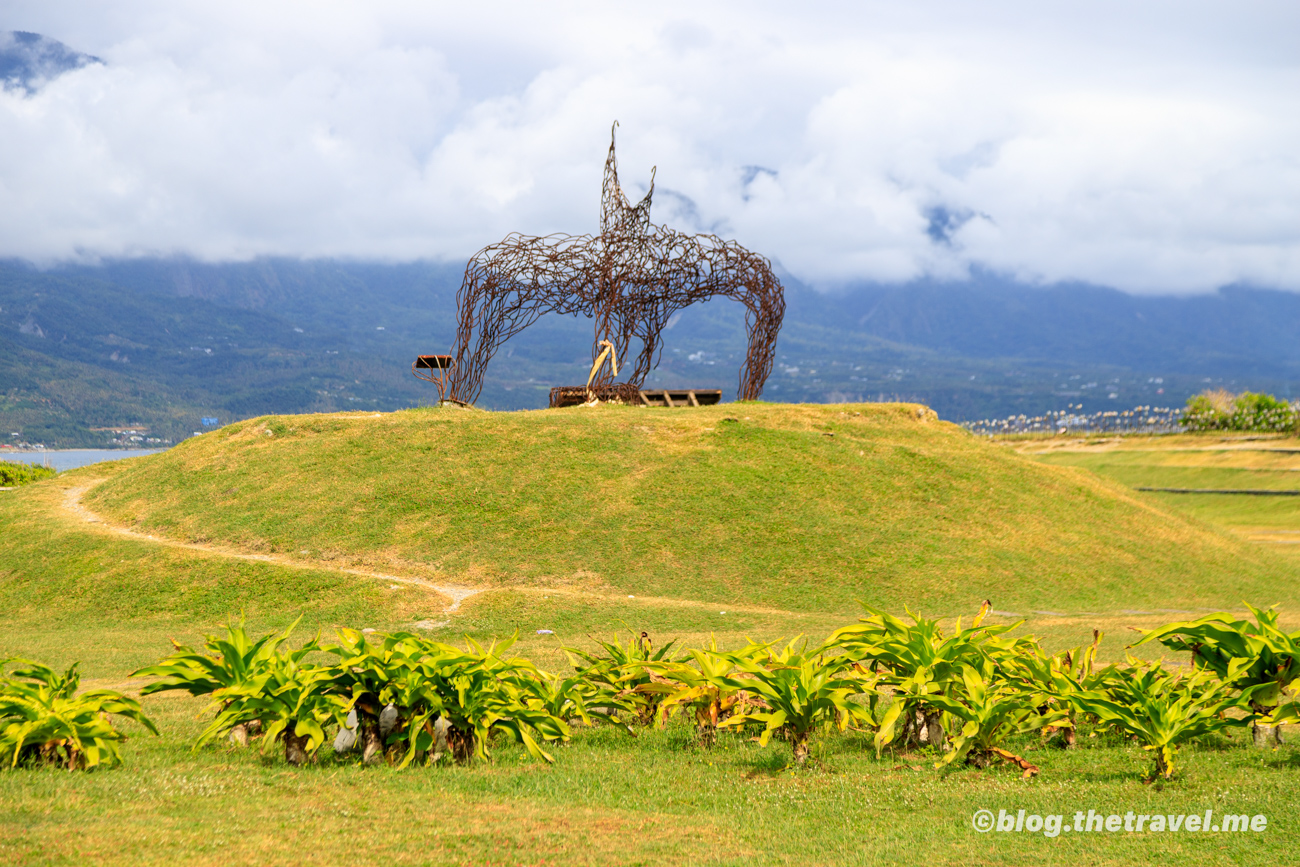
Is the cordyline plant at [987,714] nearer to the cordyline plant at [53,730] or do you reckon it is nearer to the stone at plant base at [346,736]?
the stone at plant base at [346,736]

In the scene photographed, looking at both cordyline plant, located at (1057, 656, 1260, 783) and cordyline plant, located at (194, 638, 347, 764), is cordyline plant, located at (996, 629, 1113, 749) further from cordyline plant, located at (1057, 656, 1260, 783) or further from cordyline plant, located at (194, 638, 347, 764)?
cordyline plant, located at (194, 638, 347, 764)

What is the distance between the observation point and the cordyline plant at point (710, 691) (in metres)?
6.73

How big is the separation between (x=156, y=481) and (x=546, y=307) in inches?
400

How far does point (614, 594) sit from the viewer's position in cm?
1511

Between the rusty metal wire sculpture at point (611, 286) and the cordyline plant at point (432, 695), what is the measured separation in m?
17.1

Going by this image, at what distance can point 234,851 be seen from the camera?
172 inches

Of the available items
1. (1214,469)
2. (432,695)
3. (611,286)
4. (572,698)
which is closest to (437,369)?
(611,286)

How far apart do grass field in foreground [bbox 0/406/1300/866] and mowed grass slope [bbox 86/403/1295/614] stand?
0.24 ft

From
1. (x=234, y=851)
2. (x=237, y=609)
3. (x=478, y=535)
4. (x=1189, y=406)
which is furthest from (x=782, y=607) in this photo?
(x=1189, y=406)

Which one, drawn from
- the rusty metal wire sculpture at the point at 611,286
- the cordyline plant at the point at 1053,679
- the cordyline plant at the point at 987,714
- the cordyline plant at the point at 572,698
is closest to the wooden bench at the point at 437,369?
the rusty metal wire sculpture at the point at 611,286

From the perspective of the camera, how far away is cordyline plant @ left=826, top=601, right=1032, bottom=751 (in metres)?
6.39

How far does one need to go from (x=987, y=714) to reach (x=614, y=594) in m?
9.40

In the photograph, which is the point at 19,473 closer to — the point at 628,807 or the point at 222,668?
the point at 222,668

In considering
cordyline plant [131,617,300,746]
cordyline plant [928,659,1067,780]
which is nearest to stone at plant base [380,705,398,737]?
cordyline plant [131,617,300,746]
